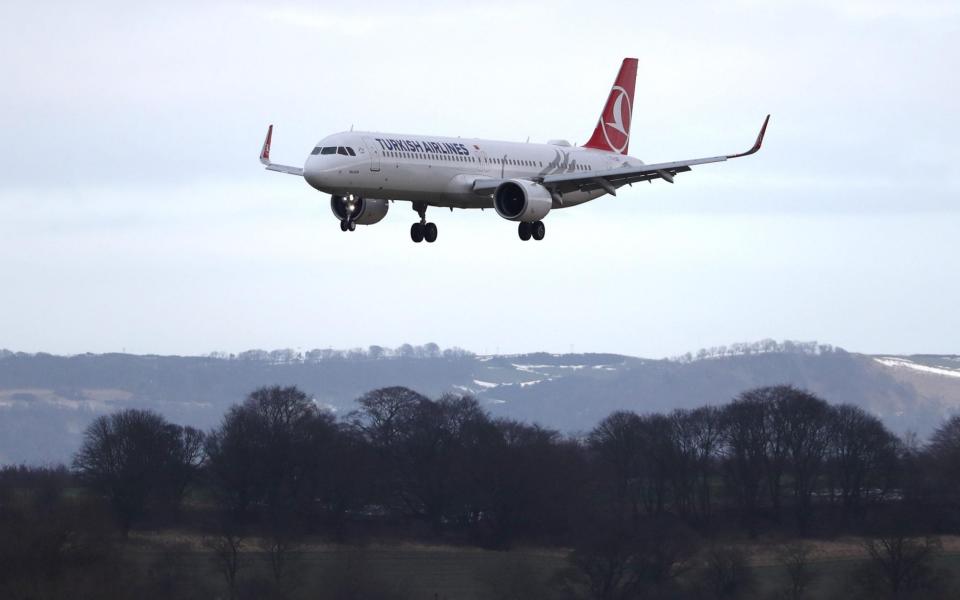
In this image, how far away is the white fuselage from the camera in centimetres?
7231

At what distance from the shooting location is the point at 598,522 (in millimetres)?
88875

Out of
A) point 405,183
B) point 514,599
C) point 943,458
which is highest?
point 405,183

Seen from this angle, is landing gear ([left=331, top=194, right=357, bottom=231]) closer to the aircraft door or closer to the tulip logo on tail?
the aircraft door

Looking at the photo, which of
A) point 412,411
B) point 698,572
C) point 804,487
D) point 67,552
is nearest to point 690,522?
point 804,487

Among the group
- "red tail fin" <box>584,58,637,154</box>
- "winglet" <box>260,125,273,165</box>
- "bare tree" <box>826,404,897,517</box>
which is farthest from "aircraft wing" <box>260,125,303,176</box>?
"bare tree" <box>826,404,897,517</box>

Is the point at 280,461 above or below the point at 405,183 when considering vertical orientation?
below

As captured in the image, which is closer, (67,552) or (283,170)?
(67,552)

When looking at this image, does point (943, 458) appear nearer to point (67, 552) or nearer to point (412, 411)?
point (412, 411)

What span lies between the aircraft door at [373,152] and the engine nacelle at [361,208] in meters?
3.37

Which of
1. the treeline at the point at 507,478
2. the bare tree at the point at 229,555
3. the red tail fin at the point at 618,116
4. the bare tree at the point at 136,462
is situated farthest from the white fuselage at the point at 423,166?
the bare tree at the point at 136,462

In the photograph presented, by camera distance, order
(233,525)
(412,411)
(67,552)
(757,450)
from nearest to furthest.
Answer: (67,552) < (233,525) < (757,450) < (412,411)

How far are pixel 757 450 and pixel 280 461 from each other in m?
31.1

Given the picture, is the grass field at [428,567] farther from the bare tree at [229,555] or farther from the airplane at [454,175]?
the airplane at [454,175]

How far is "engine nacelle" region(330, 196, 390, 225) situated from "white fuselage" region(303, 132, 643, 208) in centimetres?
212
